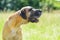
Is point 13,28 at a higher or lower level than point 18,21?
lower

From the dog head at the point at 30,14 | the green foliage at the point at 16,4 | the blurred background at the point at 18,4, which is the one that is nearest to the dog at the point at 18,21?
the dog head at the point at 30,14

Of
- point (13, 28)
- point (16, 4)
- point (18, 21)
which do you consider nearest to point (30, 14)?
point (18, 21)

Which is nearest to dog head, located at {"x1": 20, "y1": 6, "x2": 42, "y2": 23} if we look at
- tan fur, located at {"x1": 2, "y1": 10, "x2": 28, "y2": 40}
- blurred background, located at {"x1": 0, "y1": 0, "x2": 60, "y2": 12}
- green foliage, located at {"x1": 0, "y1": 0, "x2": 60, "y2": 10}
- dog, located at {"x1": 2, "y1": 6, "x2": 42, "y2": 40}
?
dog, located at {"x1": 2, "y1": 6, "x2": 42, "y2": 40}

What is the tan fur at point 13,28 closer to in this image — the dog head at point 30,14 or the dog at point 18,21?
the dog at point 18,21

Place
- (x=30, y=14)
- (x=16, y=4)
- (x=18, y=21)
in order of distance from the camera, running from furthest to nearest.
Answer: (x=16, y=4), (x=18, y=21), (x=30, y=14)

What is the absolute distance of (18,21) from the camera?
688cm

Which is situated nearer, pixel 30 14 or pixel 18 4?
pixel 30 14

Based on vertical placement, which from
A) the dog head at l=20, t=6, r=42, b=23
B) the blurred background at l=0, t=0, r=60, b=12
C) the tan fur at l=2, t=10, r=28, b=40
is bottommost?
the blurred background at l=0, t=0, r=60, b=12

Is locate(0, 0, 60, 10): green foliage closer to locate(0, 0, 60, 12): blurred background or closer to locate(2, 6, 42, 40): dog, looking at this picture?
locate(0, 0, 60, 12): blurred background

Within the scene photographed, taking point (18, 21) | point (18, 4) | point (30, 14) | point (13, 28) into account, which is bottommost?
point (18, 4)

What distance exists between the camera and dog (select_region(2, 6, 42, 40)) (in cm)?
677

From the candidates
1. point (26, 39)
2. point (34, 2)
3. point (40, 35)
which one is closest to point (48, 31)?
point (40, 35)

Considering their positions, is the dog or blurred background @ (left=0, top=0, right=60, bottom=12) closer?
the dog

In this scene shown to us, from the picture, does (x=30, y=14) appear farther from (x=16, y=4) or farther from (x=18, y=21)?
(x=16, y=4)
